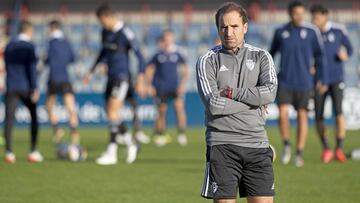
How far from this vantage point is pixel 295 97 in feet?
49.5

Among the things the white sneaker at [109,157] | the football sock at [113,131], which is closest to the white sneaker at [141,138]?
the football sock at [113,131]

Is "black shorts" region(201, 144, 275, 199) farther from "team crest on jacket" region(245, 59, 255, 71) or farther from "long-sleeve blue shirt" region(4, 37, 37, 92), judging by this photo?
"long-sleeve blue shirt" region(4, 37, 37, 92)

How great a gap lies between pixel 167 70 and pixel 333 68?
804 cm

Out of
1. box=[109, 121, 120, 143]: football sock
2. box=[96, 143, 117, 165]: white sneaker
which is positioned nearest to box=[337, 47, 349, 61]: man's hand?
box=[109, 121, 120, 143]: football sock

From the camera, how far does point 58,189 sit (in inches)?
463

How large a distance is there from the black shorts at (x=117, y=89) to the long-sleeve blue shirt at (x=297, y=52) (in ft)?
9.30

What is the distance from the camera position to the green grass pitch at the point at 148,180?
10.9 metres

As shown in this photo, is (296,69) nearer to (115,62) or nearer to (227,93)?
(115,62)

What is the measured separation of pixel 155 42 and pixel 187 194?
72.0 feet

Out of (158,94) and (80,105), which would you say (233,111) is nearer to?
(158,94)

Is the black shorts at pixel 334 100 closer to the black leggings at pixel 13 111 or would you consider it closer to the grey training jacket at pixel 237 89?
the black leggings at pixel 13 111

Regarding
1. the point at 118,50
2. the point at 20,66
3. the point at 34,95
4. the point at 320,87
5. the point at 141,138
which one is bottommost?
the point at 141,138

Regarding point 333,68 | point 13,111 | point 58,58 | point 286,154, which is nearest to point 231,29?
point 286,154

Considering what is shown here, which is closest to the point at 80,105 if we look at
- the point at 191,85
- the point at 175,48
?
the point at 191,85
